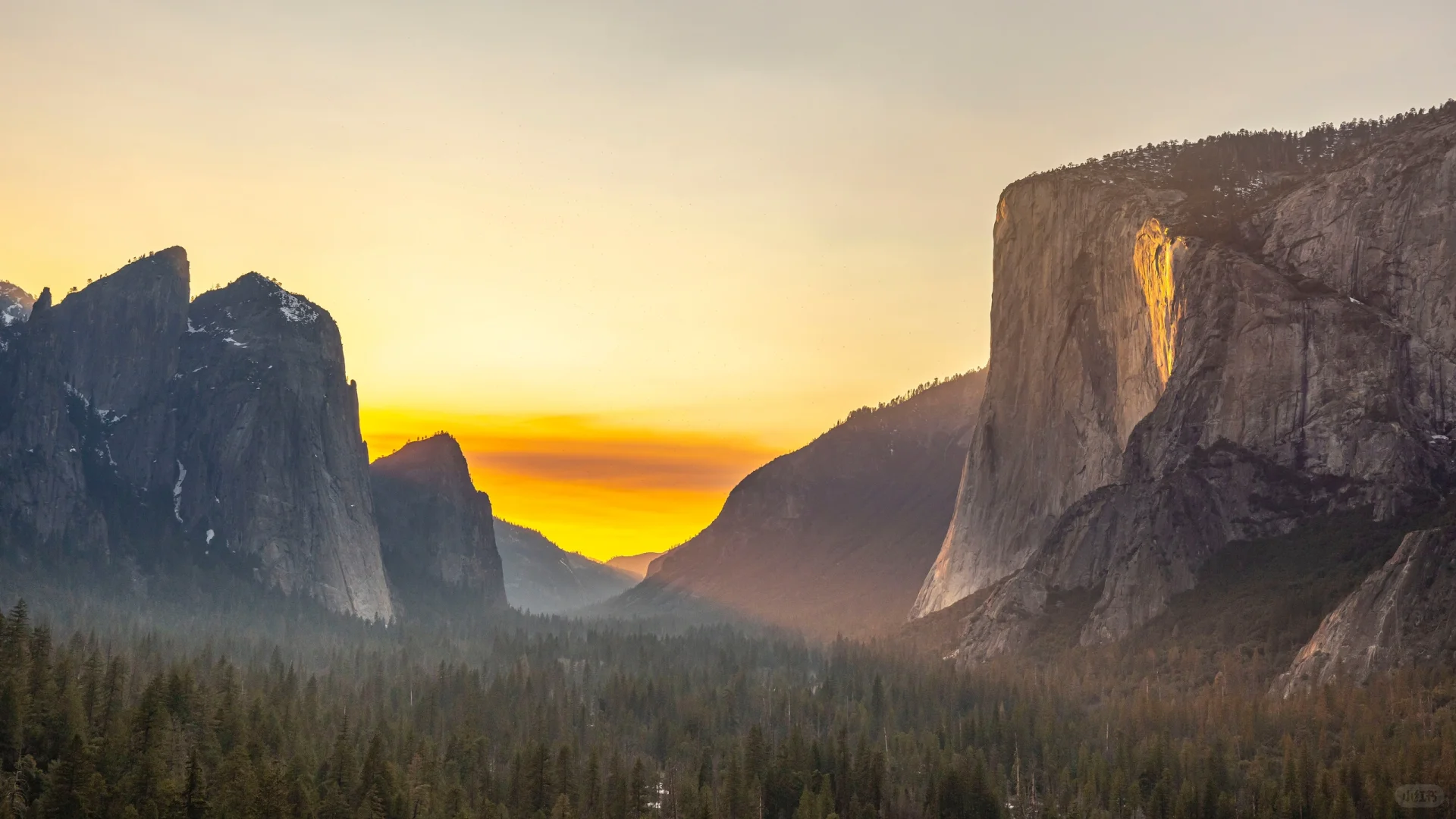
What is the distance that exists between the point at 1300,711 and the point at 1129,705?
27.4 meters

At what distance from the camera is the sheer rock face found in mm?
165250

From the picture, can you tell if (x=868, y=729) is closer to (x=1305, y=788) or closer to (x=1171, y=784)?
(x=1171, y=784)

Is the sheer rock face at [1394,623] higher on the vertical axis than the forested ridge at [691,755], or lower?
higher

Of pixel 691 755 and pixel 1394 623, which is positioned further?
pixel 691 755

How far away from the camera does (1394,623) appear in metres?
168

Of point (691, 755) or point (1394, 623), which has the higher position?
point (1394, 623)

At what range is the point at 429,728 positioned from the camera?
179 metres

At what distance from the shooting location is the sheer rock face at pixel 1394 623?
6506 inches

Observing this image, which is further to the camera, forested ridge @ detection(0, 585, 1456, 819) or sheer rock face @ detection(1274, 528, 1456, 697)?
sheer rock face @ detection(1274, 528, 1456, 697)

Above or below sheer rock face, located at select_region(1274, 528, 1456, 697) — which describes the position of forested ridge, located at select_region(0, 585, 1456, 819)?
below

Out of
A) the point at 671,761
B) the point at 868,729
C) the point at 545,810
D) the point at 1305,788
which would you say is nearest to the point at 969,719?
the point at 868,729

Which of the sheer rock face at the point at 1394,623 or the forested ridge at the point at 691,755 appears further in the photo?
the sheer rock face at the point at 1394,623

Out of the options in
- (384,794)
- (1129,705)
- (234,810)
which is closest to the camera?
(234,810)

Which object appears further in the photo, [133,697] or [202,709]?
[133,697]
